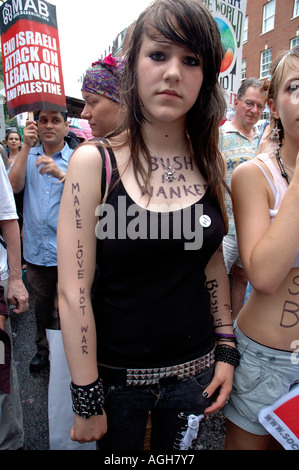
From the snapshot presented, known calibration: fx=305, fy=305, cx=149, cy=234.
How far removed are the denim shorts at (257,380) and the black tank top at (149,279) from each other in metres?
0.25

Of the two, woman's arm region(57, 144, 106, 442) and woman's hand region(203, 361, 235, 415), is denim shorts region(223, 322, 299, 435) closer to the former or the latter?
woman's hand region(203, 361, 235, 415)

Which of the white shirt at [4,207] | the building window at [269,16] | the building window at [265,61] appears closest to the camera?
the white shirt at [4,207]

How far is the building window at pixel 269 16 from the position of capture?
1842 cm

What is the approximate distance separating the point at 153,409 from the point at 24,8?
2940mm

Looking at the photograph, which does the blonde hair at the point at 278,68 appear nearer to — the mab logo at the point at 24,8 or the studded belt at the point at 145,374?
the studded belt at the point at 145,374

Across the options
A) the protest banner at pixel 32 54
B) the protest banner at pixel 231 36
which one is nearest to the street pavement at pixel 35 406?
the protest banner at pixel 32 54

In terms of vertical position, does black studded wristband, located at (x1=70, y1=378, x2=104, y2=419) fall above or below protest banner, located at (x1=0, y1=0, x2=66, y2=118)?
below

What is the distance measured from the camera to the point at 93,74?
2.01m

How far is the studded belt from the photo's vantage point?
3.55ft

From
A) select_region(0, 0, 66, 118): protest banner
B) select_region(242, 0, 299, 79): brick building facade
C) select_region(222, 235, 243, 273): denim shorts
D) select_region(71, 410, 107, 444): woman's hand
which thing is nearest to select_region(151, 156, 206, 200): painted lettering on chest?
select_region(71, 410, 107, 444): woman's hand

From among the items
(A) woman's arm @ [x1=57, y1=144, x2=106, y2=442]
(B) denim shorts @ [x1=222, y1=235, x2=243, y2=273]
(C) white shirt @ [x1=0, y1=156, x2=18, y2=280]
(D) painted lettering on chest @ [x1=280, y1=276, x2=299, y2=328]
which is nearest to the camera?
(A) woman's arm @ [x1=57, y1=144, x2=106, y2=442]

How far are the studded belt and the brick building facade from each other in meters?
19.9

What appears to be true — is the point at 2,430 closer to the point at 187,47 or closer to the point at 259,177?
the point at 259,177

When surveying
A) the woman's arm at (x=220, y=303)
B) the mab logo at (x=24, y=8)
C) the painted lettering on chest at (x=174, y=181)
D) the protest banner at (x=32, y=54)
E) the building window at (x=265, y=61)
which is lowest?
the woman's arm at (x=220, y=303)
